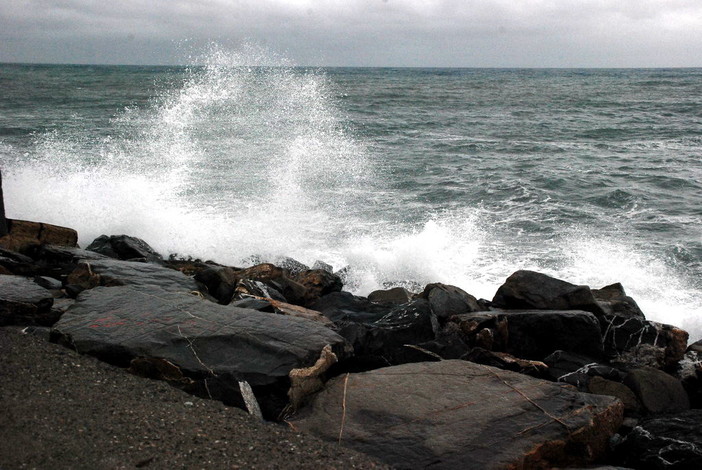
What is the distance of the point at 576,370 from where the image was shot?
5.09 metres

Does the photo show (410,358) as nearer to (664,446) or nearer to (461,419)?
(461,419)

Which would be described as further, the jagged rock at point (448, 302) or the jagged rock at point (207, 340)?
the jagged rock at point (448, 302)

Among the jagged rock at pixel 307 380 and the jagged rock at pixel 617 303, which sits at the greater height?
the jagged rock at pixel 307 380

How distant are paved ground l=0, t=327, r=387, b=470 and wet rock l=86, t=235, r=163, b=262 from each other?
4.20 metres

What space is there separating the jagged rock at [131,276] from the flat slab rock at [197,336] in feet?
1.87

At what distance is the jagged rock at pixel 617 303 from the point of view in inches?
250

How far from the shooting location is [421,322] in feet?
17.6

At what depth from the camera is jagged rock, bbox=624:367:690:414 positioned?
181 inches

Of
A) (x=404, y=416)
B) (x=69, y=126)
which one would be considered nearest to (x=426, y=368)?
(x=404, y=416)

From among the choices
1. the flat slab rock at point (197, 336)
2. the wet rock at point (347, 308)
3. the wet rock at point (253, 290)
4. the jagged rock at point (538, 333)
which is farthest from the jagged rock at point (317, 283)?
the flat slab rock at point (197, 336)

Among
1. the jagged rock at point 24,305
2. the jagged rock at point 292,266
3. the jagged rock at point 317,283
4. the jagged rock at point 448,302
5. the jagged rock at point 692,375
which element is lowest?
the jagged rock at point 692,375

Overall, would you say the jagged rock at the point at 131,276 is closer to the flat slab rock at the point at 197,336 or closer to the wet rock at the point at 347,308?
the flat slab rock at the point at 197,336

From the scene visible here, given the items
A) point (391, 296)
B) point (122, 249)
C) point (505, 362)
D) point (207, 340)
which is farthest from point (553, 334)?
point (122, 249)

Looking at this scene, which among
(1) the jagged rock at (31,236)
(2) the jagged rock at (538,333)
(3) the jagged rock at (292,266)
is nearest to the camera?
(2) the jagged rock at (538,333)
